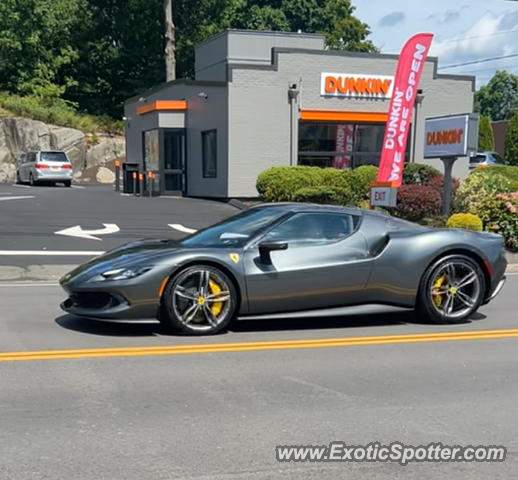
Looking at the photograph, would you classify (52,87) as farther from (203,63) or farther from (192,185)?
(192,185)

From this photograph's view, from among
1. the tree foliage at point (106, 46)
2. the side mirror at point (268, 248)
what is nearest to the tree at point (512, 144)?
the tree foliage at point (106, 46)

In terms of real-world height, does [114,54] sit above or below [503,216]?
above

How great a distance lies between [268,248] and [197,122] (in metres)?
18.0

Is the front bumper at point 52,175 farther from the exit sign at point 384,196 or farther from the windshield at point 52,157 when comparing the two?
the exit sign at point 384,196

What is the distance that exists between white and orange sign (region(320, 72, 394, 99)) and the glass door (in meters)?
5.72

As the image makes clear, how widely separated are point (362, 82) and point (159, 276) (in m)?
18.4

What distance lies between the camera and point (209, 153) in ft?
78.3

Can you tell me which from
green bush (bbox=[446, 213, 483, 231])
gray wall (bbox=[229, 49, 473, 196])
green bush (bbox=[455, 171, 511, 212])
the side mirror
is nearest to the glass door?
gray wall (bbox=[229, 49, 473, 196])

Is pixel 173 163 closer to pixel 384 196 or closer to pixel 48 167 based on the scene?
pixel 48 167

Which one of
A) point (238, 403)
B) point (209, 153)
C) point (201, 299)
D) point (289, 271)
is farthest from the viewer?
point (209, 153)

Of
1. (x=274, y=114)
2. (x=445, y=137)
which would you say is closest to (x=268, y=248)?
(x=445, y=137)

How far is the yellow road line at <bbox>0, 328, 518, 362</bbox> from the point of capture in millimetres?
6148

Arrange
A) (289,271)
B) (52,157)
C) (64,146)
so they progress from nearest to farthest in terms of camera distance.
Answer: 1. (289,271)
2. (52,157)
3. (64,146)

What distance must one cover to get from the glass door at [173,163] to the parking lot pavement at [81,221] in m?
1.17
